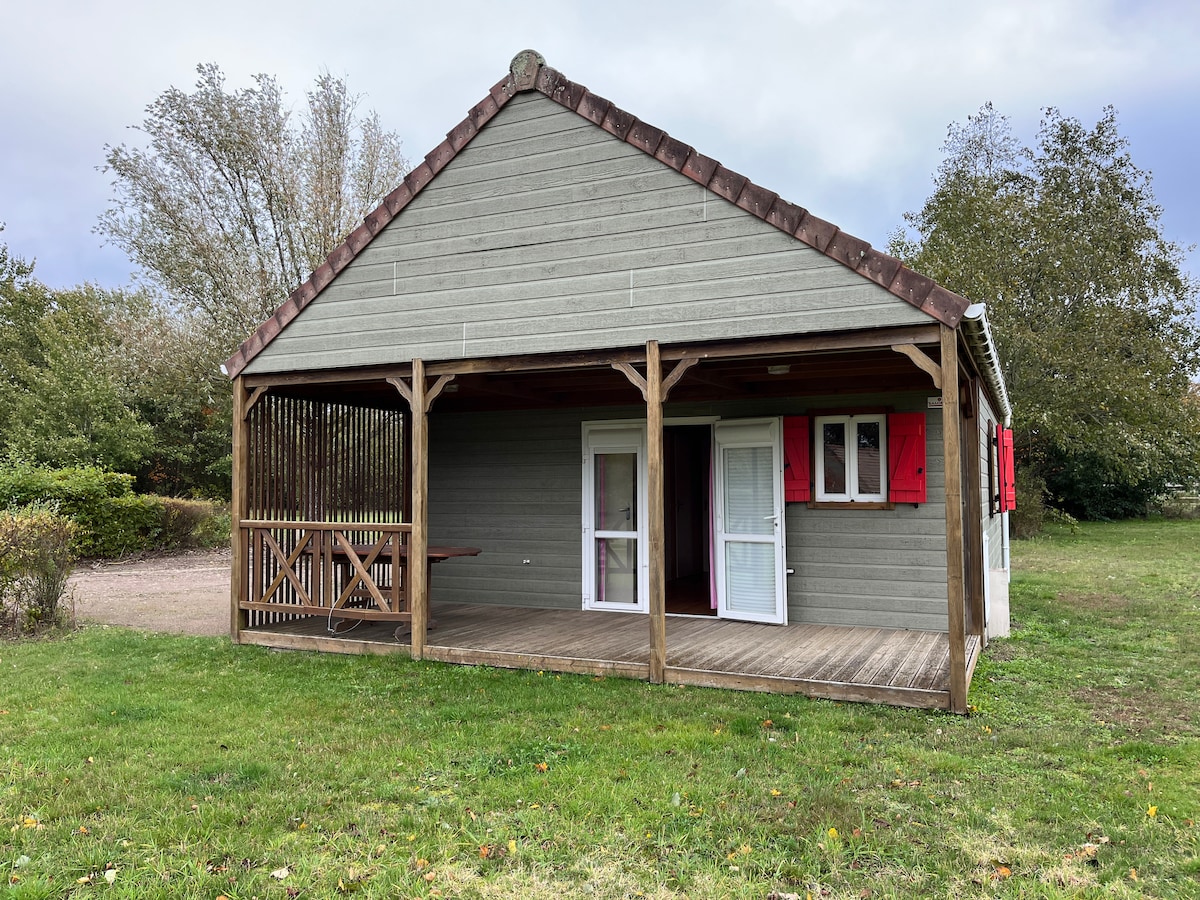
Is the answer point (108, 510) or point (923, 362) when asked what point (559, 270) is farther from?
point (108, 510)

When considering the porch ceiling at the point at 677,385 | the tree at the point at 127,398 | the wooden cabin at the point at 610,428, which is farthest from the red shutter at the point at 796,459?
the tree at the point at 127,398

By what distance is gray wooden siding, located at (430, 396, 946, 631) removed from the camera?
745cm

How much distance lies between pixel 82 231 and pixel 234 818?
1933cm

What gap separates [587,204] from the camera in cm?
615

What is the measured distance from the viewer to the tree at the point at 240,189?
1845 cm

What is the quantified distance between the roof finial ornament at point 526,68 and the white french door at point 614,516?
343 cm

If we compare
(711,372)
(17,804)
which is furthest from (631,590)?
(17,804)

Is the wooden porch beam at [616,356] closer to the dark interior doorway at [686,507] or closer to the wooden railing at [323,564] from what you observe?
the wooden railing at [323,564]

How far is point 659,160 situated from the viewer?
19.3ft

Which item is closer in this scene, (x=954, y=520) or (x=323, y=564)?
(x=954, y=520)

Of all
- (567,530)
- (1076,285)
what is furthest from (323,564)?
(1076,285)

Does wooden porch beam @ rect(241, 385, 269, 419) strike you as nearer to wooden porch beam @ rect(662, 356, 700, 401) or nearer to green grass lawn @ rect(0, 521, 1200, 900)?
green grass lawn @ rect(0, 521, 1200, 900)

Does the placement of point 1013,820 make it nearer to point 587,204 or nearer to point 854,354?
point 854,354

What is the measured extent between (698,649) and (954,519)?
2.31 metres
